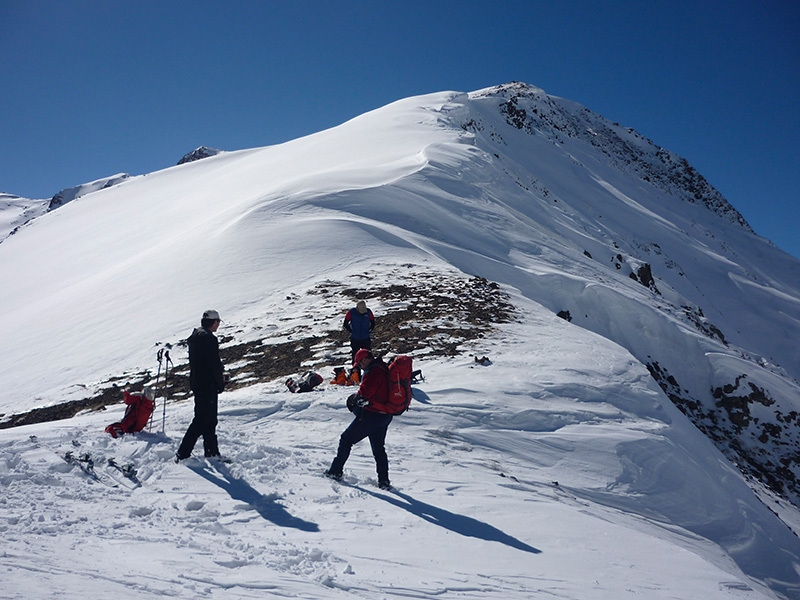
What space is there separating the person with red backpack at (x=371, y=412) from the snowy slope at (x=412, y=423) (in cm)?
31

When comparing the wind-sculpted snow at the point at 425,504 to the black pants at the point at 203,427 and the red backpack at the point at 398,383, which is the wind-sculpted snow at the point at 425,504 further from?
the red backpack at the point at 398,383

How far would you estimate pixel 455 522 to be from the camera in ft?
19.7

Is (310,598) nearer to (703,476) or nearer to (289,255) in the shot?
(703,476)

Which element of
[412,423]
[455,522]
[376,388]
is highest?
[376,388]

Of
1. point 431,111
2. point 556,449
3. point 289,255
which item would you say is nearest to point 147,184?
point 431,111

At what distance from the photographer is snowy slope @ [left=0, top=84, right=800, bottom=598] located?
16.6ft

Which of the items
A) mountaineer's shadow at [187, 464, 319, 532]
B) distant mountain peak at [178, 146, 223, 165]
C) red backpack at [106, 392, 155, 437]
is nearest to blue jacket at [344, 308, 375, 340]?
red backpack at [106, 392, 155, 437]

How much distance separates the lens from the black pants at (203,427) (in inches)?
270

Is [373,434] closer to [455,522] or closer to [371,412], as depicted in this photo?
[371,412]

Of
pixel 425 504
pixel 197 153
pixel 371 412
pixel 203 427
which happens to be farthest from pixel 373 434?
pixel 197 153

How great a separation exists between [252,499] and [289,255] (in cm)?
1391

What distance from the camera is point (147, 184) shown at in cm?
5403

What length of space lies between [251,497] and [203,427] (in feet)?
4.13

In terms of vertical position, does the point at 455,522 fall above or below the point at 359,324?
below
